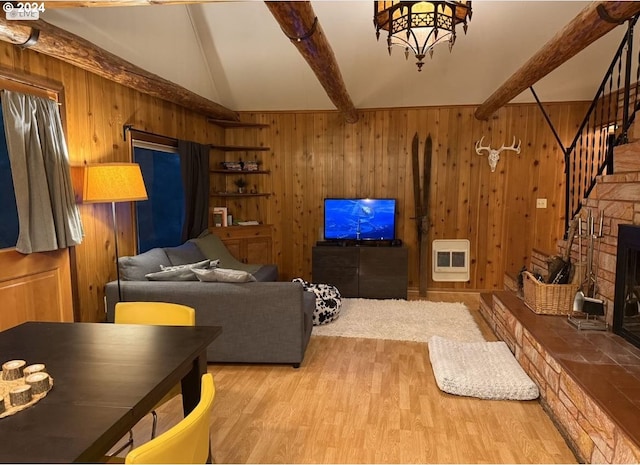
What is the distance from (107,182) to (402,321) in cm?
311

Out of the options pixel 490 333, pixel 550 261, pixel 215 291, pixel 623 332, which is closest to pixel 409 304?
pixel 490 333

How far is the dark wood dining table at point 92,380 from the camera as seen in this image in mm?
1022

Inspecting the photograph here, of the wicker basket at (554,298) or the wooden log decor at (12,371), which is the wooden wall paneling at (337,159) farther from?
the wooden log decor at (12,371)

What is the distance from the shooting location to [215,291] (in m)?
3.08

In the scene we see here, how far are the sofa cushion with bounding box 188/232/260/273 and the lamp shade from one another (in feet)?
5.15

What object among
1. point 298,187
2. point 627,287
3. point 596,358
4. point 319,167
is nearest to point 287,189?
point 298,187

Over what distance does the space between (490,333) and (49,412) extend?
3799mm

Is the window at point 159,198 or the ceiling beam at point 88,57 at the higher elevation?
the ceiling beam at point 88,57

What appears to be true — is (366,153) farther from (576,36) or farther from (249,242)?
(576,36)

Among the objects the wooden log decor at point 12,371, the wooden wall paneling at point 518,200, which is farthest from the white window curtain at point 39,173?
the wooden wall paneling at point 518,200

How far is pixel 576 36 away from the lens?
2.52 metres

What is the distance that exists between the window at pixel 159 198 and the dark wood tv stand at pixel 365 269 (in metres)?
1.78

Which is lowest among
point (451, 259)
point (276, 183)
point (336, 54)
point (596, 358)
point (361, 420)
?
point (361, 420)

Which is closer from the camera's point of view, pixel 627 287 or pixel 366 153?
pixel 627 287
